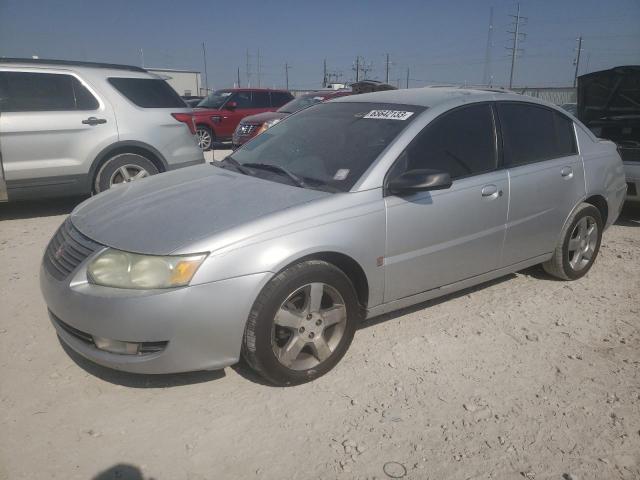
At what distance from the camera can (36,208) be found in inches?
265

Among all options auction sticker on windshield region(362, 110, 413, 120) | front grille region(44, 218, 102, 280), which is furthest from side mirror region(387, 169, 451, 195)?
front grille region(44, 218, 102, 280)

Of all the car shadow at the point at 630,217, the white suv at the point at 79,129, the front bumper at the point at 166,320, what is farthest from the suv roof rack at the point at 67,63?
the car shadow at the point at 630,217

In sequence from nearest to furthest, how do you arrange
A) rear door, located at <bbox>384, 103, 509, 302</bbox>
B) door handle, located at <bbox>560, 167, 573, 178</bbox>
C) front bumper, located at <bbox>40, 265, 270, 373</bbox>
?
front bumper, located at <bbox>40, 265, 270, 373</bbox> → rear door, located at <bbox>384, 103, 509, 302</bbox> → door handle, located at <bbox>560, 167, 573, 178</bbox>

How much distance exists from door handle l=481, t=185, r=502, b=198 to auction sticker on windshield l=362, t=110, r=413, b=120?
73 cm

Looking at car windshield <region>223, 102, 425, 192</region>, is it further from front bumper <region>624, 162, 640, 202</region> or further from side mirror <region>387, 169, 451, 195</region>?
front bumper <region>624, 162, 640, 202</region>

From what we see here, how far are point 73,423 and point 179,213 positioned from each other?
1178 millimetres

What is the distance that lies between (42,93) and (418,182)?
493cm

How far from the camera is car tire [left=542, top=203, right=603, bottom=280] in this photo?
424 cm

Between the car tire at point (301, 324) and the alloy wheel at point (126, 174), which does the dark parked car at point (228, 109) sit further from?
the car tire at point (301, 324)

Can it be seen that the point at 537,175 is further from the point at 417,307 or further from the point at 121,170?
the point at 121,170

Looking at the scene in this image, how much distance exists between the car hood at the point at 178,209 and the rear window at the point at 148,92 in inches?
128

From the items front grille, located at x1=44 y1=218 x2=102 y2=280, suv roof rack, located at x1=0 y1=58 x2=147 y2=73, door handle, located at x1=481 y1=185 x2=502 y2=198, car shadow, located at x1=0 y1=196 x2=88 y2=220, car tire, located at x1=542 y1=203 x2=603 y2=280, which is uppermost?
suv roof rack, located at x1=0 y1=58 x2=147 y2=73

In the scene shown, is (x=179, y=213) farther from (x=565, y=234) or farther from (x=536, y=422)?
(x=565, y=234)

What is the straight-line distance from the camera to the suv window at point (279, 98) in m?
15.5
